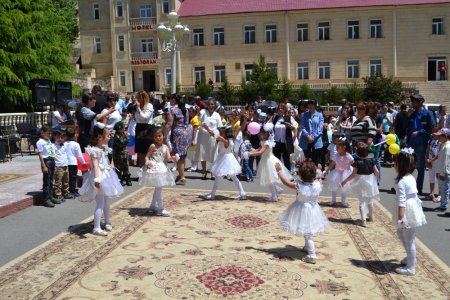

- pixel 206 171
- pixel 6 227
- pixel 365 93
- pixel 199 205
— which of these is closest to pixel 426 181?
pixel 206 171

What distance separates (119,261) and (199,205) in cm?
322

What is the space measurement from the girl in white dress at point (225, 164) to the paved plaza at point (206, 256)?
1.35 feet

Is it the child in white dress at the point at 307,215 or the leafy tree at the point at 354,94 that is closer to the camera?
the child in white dress at the point at 307,215

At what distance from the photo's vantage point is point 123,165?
1124 centimetres

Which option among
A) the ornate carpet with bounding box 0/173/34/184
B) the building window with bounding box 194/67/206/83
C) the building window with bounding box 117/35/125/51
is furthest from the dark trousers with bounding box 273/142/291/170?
the building window with bounding box 117/35/125/51

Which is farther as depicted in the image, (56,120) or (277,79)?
(277,79)

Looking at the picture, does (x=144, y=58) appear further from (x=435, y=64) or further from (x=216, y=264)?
(x=216, y=264)

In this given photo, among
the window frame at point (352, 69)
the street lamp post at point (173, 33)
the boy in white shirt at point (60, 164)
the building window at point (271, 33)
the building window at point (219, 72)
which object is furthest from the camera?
the building window at point (219, 72)

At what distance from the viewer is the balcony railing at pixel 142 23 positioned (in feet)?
159

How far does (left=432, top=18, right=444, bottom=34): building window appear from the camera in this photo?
4272 centimetres

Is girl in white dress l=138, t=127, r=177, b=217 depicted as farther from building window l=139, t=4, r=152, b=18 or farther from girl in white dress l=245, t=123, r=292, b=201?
building window l=139, t=4, r=152, b=18

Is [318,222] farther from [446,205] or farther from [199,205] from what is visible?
[446,205]

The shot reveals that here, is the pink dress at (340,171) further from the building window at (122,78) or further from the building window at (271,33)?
the building window at (122,78)

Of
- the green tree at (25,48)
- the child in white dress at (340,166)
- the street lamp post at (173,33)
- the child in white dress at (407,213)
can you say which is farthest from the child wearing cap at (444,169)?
the green tree at (25,48)
